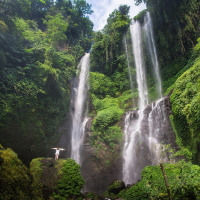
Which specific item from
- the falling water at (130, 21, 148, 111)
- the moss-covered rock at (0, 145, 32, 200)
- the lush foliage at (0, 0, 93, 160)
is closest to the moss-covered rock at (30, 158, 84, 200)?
the moss-covered rock at (0, 145, 32, 200)

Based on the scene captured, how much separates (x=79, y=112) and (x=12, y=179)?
15.3m

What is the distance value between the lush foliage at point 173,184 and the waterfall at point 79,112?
911 cm

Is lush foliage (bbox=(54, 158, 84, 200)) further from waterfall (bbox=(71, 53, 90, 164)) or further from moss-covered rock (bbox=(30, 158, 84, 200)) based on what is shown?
waterfall (bbox=(71, 53, 90, 164))

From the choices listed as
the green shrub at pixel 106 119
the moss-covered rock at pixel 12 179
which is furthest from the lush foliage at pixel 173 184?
the green shrub at pixel 106 119

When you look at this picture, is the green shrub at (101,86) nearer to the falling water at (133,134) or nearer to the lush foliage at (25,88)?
the falling water at (133,134)

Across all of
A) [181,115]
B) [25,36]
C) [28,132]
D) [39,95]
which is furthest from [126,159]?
[25,36]

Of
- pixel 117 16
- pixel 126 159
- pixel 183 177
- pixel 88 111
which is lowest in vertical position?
pixel 183 177

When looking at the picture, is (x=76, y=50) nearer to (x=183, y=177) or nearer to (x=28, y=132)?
(x=28, y=132)

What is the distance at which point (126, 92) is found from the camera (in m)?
20.8

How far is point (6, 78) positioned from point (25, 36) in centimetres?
545

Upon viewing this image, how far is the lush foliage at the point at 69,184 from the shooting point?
7.38 meters

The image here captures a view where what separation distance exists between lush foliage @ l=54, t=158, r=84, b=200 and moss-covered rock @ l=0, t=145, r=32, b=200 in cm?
277

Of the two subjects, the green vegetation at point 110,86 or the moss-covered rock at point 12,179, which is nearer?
the moss-covered rock at point 12,179

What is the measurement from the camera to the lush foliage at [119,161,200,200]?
5609 mm
